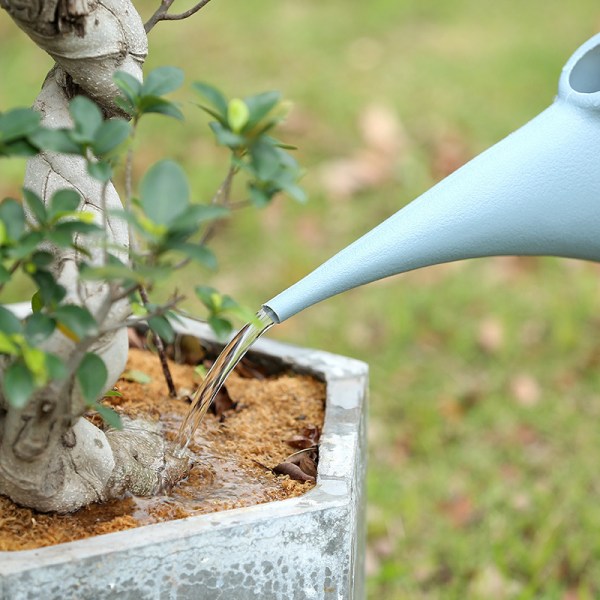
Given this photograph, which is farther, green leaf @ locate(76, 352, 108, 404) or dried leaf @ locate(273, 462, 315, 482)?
dried leaf @ locate(273, 462, 315, 482)

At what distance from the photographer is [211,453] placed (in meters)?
1.11

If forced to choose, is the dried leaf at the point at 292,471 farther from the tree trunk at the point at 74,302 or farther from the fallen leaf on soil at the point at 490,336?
the fallen leaf on soil at the point at 490,336

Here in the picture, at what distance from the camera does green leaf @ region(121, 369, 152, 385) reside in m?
1.24

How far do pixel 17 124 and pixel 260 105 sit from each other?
0.18m

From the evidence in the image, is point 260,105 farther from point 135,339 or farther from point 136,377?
point 135,339

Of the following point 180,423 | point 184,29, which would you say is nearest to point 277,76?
point 184,29

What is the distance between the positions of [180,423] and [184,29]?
271 cm

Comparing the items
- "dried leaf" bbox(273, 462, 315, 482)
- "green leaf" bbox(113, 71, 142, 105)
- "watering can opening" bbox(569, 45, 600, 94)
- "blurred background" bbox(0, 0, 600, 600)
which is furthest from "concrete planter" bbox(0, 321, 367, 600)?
"blurred background" bbox(0, 0, 600, 600)

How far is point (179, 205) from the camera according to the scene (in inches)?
29.8

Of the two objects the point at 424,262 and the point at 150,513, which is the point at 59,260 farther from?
the point at 424,262

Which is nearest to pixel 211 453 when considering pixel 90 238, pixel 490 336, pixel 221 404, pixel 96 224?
pixel 221 404

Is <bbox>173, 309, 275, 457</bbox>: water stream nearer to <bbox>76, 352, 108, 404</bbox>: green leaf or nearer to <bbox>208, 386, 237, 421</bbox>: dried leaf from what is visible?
<bbox>208, 386, 237, 421</bbox>: dried leaf

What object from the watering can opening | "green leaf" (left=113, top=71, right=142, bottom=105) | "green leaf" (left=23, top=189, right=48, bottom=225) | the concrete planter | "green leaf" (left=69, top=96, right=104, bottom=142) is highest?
the watering can opening

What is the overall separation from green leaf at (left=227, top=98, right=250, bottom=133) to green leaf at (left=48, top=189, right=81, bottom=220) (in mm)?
133
